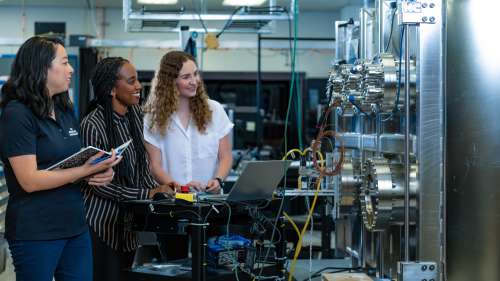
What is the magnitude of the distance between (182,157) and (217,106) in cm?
32

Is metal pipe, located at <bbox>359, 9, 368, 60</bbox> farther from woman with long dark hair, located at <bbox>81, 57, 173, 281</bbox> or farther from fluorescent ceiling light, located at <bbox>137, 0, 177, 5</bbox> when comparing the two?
fluorescent ceiling light, located at <bbox>137, 0, 177, 5</bbox>

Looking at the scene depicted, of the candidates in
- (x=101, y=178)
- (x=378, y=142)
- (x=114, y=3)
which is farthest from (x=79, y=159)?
(x=114, y=3)

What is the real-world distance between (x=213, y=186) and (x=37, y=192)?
0.84 m

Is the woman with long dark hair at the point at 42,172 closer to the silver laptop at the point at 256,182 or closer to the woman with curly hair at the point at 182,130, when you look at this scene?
the silver laptop at the point at 256,182

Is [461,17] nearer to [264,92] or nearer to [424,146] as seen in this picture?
[424,146]

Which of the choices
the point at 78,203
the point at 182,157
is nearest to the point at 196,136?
the point at 182,157

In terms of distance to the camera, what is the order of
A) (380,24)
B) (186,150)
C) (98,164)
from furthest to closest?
(380,24) → (186,150) → (98,164)

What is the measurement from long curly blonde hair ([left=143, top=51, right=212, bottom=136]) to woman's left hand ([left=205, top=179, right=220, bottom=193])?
281 millimetres

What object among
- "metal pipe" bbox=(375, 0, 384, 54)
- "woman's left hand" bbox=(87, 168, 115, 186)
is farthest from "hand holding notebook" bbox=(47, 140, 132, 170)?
"metal pipe" bbox=(375, 0, 384, 54)

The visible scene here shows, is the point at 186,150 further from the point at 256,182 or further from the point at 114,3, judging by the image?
the point at 114,3

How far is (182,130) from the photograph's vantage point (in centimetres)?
323

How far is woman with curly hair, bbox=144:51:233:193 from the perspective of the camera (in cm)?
321

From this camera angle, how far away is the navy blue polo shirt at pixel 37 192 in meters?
2.36

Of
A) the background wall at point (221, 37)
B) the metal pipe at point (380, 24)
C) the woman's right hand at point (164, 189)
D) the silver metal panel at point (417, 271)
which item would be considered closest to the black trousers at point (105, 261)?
the woman's right hand at point (164, 189)
